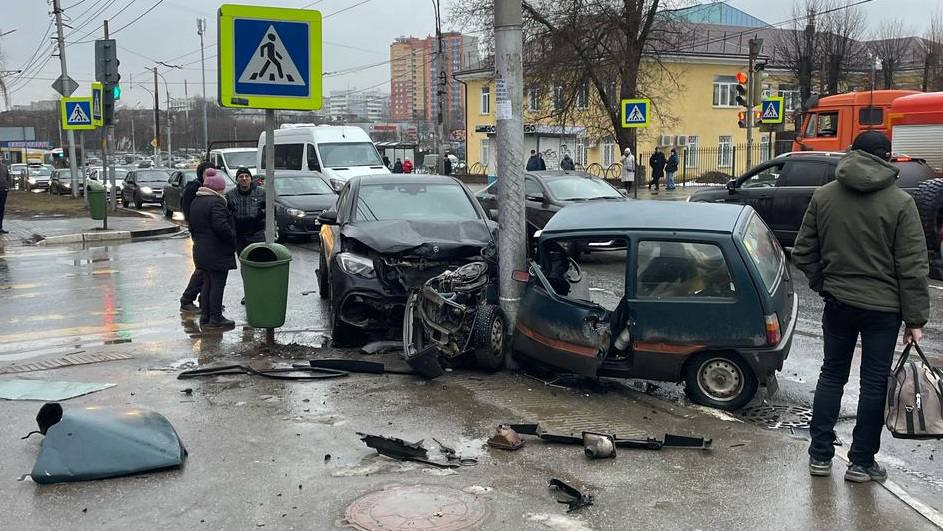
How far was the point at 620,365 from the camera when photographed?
22.0 feet

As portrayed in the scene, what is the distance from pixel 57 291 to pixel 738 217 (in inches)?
374

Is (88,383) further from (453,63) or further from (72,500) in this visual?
(453,63)

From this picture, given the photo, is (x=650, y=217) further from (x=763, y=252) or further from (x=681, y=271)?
(x=763, y=252)

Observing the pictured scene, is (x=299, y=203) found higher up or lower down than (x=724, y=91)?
lower down

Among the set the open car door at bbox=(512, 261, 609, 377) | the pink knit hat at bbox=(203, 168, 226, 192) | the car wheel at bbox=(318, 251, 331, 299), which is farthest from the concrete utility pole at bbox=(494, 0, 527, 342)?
the car wheel at bbox=(318, 251, 331, 299)

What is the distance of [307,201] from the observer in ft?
61.0

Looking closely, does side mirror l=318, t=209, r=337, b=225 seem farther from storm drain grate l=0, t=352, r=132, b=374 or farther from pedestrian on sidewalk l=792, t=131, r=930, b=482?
pedestrian on sidewalk l=792, t=131, r=930, b=482

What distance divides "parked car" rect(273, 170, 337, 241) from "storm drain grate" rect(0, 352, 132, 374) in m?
9.31

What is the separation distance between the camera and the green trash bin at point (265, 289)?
819cm

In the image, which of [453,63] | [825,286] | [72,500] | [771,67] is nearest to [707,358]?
[825,286]

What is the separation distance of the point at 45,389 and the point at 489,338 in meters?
3.45

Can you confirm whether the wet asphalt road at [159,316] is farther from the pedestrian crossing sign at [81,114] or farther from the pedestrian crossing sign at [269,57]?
the pedestrian crossing sign at [81,114]

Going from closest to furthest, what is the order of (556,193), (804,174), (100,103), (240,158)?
(804,174) < (556,193) < (100,103) < (240,158)

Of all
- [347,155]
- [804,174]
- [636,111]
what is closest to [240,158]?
[347,155]
